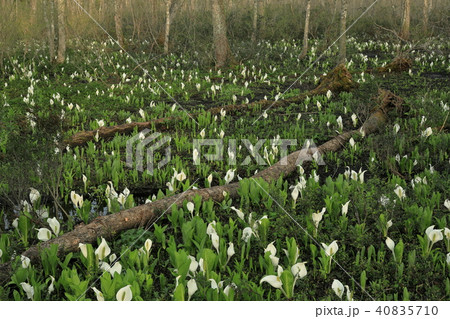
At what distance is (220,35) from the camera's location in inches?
530

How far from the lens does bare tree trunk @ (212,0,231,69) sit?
43.3 feet

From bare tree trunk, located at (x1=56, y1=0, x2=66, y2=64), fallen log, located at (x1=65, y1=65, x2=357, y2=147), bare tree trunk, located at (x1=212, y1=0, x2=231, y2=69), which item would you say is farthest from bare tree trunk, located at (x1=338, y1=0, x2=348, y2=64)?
bare tree trunk, located at (x1=56, y1=0, x2=66, y2=64)

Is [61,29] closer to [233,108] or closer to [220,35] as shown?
[220,35]

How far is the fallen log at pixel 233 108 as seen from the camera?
6982mm

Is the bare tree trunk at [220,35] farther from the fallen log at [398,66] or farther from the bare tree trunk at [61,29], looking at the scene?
the fallen log at [398,66]

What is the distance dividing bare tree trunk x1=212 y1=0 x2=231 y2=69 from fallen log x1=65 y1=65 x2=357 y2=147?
3819 millimetres

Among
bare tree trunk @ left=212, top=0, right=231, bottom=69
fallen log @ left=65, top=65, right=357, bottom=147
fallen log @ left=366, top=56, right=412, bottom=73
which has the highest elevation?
bare tree trunk @ left=212, top=0, right=231, bottom=69

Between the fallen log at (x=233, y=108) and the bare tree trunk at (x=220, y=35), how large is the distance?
382cm

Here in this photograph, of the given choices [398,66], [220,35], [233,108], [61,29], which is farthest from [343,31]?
[61,29]

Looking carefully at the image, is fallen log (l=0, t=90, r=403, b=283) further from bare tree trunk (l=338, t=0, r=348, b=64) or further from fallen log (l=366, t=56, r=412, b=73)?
fallen log (l=366, t=56, r=412, b=73)

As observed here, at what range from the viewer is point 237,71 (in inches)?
523

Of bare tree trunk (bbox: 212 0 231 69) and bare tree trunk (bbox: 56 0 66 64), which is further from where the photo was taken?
bare tree trunk (bbox: 212 0 231 69)

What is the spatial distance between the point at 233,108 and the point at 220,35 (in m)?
5.23
